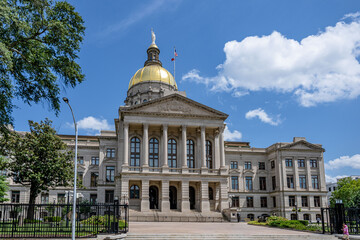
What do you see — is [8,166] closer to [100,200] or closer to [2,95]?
[2,95]

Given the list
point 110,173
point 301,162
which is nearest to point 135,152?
point 110,173

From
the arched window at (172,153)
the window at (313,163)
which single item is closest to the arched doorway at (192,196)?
the arched window at (172,153)

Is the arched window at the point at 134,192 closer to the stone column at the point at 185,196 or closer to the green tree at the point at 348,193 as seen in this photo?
the stone column at the point at 185,196

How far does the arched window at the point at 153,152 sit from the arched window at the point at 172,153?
2007 mm

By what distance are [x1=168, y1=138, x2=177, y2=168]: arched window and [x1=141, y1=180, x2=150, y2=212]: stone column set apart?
7.07m

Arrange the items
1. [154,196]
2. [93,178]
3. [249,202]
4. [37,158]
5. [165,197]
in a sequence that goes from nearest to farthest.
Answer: [37,158] < [165,197] < [154,196] < [93,178] < [249,202]

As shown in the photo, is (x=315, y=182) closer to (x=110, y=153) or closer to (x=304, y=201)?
(x=304, y=201)

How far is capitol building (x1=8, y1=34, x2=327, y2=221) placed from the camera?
52519 millimetres

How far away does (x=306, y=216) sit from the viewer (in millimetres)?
66062

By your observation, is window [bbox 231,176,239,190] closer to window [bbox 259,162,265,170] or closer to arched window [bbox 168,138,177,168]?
window [bbox 259,162,265,170]

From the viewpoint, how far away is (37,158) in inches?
1443

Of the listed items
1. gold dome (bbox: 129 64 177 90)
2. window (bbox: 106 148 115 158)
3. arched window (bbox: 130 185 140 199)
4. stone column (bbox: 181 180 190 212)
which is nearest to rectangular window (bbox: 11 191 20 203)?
window (bbox: 106 148 115 158)

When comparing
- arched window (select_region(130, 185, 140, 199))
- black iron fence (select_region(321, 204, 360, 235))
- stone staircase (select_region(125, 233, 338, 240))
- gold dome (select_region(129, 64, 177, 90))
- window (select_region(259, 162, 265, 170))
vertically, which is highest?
gold dome (select_region(129, 64, 177, 90))

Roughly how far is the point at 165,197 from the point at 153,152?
901cm
